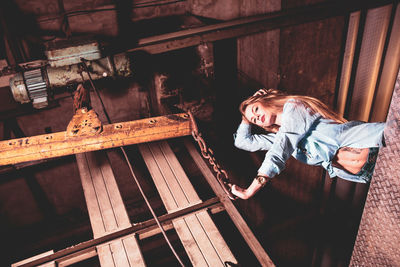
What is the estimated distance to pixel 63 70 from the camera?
2473 millimetres

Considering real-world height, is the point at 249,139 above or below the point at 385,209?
below

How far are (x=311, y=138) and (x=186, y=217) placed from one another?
1345mm

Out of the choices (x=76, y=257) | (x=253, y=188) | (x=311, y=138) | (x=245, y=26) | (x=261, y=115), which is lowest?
(x=76, y=257)

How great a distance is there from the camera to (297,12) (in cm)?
303

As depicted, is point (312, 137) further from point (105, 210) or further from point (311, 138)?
point (105, 210)

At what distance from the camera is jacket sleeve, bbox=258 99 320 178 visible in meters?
2.00

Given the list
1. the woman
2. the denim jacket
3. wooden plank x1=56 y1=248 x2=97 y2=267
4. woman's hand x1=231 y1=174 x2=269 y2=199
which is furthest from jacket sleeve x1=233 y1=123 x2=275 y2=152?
wooden plank x1=56 y1=248 x2=97 y2=267

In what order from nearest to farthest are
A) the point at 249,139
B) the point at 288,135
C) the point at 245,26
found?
1. the point at 288,135
2. the point at 249,139
3. the point at 245,26

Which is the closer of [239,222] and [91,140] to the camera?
[91,140]

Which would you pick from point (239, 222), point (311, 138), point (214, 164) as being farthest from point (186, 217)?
point (311, 138)

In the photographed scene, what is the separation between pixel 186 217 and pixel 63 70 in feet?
5.92

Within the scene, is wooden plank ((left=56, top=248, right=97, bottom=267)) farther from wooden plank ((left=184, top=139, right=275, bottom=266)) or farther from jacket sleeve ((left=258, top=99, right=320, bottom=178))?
jacket sleeve ((left=258, top=99, right=320, bottom=178))

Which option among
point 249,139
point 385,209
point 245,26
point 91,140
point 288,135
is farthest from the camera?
point 245,26

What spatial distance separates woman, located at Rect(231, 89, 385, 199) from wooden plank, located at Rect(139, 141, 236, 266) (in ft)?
1.68
